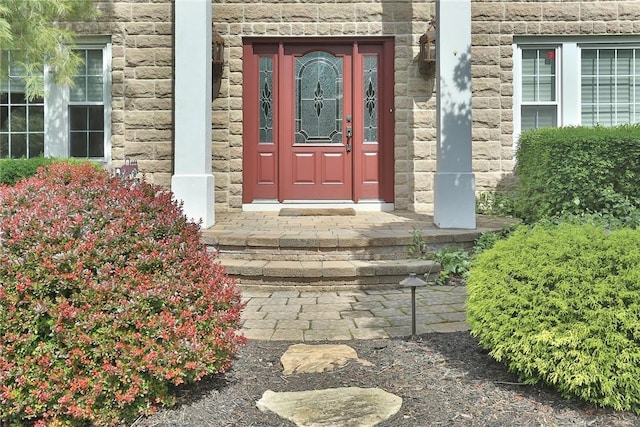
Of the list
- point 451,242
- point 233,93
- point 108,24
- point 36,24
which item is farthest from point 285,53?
point 451,242

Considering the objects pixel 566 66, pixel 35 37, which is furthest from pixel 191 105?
pixel 566 66

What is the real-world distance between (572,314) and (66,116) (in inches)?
308

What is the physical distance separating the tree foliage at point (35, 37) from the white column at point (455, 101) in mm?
4442

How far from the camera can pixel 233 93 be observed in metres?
8.21

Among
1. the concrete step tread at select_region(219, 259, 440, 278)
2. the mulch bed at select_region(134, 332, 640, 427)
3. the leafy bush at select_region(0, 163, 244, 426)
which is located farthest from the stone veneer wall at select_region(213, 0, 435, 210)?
the leafy bush at select_region(0, 163, 244, 426)

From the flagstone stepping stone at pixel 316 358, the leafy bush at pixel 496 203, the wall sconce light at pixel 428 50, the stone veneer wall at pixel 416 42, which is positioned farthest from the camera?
the stone veneer wall at pixel 416 42

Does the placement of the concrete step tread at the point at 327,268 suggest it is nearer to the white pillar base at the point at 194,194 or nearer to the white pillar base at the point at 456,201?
the white pillar base at the point at 456,201

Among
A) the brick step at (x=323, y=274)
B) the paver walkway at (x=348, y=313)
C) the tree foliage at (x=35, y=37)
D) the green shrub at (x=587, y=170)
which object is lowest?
the paver walkway at (x=348, y=313)

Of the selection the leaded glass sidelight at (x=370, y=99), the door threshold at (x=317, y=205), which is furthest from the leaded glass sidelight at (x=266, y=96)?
the leaded glass sidelight at (x=370, y=99)

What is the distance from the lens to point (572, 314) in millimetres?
2623

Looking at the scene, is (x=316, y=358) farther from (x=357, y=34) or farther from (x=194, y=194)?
(x=357, y=34)

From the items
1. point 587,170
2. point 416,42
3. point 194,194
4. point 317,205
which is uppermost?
point 416,42

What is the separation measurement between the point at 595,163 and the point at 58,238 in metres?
5.64

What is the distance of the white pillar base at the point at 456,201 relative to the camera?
6.48m
